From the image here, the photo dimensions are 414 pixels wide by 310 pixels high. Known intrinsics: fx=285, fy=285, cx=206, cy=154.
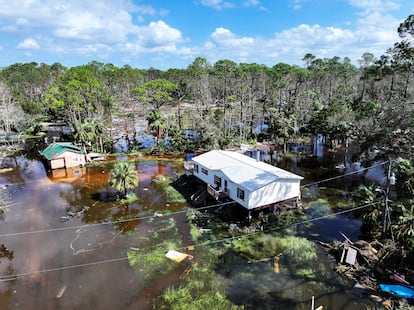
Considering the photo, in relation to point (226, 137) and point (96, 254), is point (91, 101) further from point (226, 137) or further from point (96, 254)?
point (96, 254)

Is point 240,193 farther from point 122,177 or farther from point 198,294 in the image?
point 122,177

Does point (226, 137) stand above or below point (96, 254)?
above

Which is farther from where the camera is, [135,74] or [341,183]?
[135,74]

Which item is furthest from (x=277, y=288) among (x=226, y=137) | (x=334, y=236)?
(x=226, y=137)

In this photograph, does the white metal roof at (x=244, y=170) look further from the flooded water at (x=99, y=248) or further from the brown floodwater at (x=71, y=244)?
the brown floodwater at (x=71, y=244)

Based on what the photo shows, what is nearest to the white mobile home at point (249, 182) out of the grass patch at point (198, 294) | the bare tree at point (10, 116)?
the grass patch at point (198, 294)

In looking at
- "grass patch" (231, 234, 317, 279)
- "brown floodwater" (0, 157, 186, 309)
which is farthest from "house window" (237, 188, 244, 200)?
"brown floodwater" (0, 157, 186, 309)

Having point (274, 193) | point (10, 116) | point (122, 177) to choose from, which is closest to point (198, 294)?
point (274, 193)

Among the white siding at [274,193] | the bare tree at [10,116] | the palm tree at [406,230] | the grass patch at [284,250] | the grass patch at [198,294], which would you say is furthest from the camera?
the bare tree at [10,116]

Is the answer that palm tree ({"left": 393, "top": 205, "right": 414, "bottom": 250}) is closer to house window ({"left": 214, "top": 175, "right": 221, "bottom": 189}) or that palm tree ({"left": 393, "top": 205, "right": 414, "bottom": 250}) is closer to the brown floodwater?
house window ({"left": 214, "top": 175, "right": 221, "bottom": 189})
